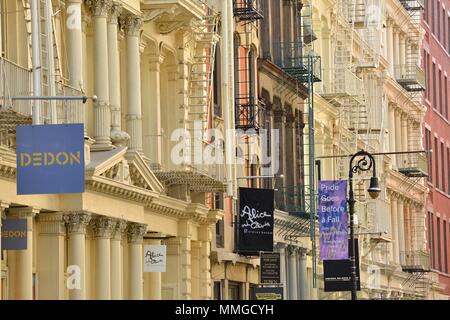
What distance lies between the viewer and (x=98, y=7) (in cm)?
3797

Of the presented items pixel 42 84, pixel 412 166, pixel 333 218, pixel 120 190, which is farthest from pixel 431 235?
pixel 42 84

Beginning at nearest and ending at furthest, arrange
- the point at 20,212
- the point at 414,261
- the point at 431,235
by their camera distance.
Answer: the point at 20,212, the point at 414,261, the point at 431,235

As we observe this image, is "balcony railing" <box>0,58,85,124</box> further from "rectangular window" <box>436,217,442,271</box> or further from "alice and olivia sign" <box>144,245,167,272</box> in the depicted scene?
"rectangular window" <box>436,217,442,271</box>

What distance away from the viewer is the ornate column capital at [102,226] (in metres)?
37.3

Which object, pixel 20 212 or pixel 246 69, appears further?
pixel 246 69

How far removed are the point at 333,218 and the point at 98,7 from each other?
16.7 meters

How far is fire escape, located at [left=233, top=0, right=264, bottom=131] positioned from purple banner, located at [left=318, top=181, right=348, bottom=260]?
282 cm

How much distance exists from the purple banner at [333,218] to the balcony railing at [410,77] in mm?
29785

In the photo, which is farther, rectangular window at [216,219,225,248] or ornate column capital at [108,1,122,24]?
rectangular window at [216,219,225,248]

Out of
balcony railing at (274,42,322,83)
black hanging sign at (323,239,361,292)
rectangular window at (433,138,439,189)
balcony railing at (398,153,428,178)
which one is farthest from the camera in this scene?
rectangular window at (433,138,439,189)

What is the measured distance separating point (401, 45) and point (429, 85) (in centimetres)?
790

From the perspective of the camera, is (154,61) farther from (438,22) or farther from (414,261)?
(438,22)

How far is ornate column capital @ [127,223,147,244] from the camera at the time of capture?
40.1m
